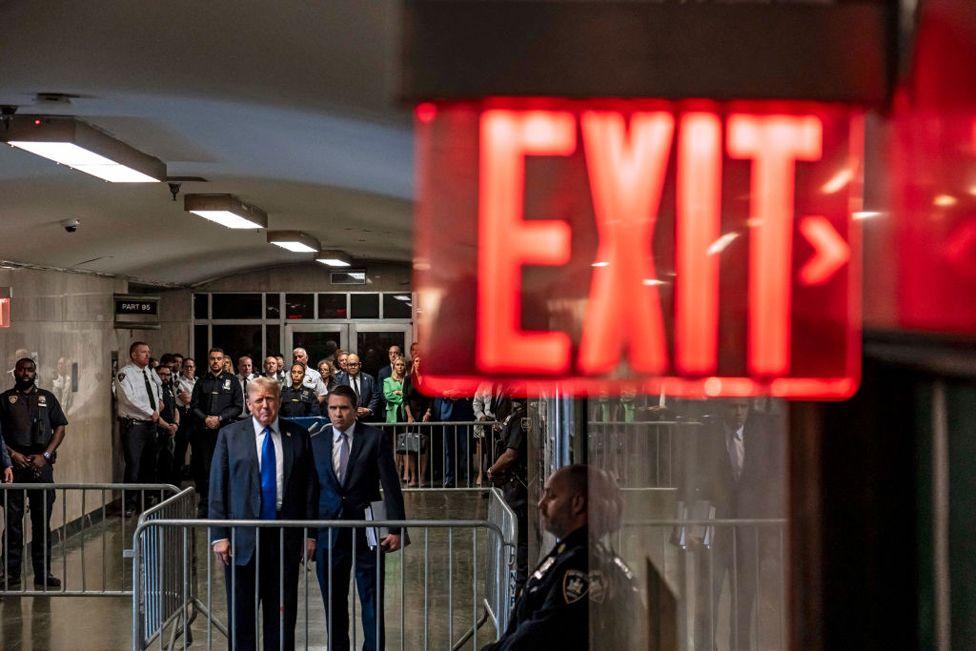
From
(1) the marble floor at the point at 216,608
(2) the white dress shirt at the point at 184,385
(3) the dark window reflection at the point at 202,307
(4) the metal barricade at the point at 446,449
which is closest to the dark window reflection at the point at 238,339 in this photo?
(3) the dark window reflection at the point at 202,307

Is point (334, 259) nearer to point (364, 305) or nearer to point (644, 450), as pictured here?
point (364, 305)

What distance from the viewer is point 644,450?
291 centimetres

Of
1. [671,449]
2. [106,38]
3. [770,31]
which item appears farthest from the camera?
[106,38]

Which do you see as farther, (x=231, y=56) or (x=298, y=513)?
(x=298, y=513)

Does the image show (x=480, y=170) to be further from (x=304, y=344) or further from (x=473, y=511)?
(x=304, y=344)

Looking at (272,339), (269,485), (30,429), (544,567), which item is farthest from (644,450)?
(272,339)

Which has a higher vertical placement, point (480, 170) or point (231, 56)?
point (231, 56)

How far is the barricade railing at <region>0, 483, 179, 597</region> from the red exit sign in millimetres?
5772

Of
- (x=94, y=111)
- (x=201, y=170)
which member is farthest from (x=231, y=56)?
(x=201, y=170)

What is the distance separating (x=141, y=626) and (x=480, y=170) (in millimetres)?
4851

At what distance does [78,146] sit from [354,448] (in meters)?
2.33

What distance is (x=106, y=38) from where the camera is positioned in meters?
4.98

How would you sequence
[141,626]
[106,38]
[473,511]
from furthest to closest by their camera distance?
[473,511], [141,626], [106,38]

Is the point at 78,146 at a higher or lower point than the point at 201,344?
higher
